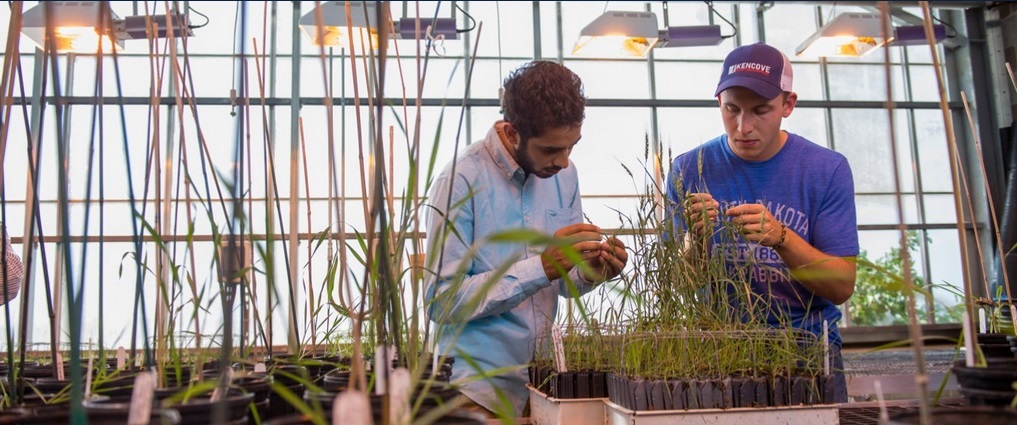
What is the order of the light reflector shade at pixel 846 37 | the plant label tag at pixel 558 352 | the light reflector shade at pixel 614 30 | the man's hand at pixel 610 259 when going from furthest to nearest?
the light reflector shade at pixel 846 37 < the light reflector shade at pixel 614 30 < the man's hand at pixel 610 259 < the plant label tag at pixel 558 352

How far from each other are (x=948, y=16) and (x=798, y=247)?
871cm

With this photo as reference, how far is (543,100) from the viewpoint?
1.54 metres

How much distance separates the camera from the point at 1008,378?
0.72m

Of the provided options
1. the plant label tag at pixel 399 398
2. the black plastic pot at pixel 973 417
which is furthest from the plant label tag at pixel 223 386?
the black plastic pot at pixel 973 417

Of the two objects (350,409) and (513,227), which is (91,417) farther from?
(513,227)

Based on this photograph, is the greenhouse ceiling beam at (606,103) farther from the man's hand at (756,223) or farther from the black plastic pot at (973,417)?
the black plastic pot at (973,417)

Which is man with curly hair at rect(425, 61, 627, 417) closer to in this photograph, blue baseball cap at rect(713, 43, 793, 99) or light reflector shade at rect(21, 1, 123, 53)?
blue baseball cap at rect(713, 43, 793, 99)

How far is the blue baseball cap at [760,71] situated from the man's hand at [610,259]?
409 mm

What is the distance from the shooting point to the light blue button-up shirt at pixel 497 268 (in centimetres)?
151

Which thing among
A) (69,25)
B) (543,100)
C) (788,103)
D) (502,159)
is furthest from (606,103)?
(543,100)

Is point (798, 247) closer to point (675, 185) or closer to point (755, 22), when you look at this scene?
point (675, 185)

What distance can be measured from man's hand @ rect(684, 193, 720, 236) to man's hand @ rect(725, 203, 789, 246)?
29mm

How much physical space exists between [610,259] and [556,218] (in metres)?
0.34

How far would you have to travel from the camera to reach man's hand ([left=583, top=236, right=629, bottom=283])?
149 cm
